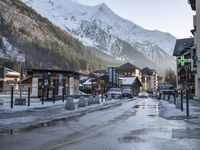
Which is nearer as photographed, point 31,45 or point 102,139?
point 102,139

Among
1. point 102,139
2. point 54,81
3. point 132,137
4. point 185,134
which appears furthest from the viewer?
point 54,81

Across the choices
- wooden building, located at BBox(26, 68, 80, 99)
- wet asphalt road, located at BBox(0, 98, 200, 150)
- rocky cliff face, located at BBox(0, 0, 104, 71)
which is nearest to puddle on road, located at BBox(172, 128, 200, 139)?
wet asphalt road, located at BBox(0, 98, 200, 150)

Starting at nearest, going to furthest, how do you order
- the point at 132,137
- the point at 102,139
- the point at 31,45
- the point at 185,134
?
the point at 102,139 < the point at 132,137 < the point at 185,134 < the point at 31,45

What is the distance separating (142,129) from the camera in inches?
604

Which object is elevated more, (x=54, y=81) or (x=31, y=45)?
(x=31, y=45)

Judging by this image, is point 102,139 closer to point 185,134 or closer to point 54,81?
point 185,134

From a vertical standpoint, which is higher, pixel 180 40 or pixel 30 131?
pixel 180 40

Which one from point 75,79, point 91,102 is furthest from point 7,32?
point 91,102

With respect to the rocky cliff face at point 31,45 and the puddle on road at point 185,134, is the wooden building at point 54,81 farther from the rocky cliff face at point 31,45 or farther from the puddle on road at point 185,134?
the rocky cliff face at point 31,45

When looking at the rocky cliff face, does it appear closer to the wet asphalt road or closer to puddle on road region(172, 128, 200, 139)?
the wet asphalt road

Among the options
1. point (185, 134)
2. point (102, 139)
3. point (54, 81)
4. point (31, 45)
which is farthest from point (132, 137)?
point (31, 45)

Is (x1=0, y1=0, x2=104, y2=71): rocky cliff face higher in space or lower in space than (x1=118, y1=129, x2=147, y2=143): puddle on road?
higher

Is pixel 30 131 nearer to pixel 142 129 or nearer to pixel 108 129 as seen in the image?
pixel 108 129

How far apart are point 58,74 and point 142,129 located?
3250 cm
